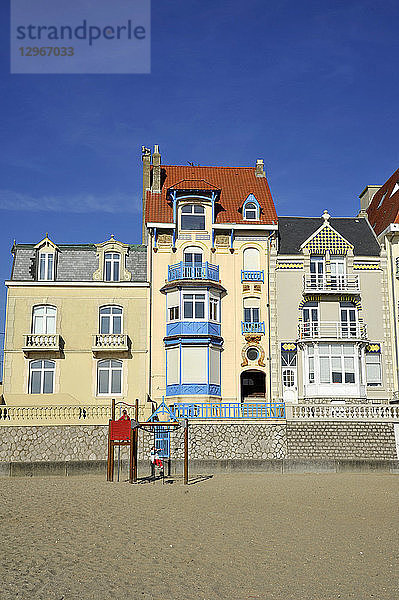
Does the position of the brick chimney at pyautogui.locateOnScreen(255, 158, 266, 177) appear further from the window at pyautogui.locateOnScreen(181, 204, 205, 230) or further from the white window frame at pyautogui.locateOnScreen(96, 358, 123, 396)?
the white window frame at pyautogui.locateOnScreen(96, 358, 123, 396)

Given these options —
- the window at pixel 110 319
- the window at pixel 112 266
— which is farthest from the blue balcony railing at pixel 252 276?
the window at pixel 110 319

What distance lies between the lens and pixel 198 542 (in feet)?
44.1

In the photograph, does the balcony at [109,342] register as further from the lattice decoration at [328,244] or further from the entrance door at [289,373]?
the lattice decoration at [328,244]

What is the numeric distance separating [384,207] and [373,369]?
9848 mm

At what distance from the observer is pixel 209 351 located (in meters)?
32.7

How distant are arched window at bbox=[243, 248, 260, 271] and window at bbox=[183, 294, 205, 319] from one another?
3.27 metres

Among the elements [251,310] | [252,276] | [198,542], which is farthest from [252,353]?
[198,542]

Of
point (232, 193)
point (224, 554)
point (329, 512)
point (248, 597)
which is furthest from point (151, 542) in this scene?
→ point (232, 193)

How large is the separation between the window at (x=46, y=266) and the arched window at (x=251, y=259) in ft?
33.4

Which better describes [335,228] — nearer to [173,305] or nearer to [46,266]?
[173,305]

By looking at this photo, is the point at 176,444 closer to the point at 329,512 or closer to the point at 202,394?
the point at 202,394

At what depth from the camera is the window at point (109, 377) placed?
32469 millimetres

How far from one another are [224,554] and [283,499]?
7.46 meters

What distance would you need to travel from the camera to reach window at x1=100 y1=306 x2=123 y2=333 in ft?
109
